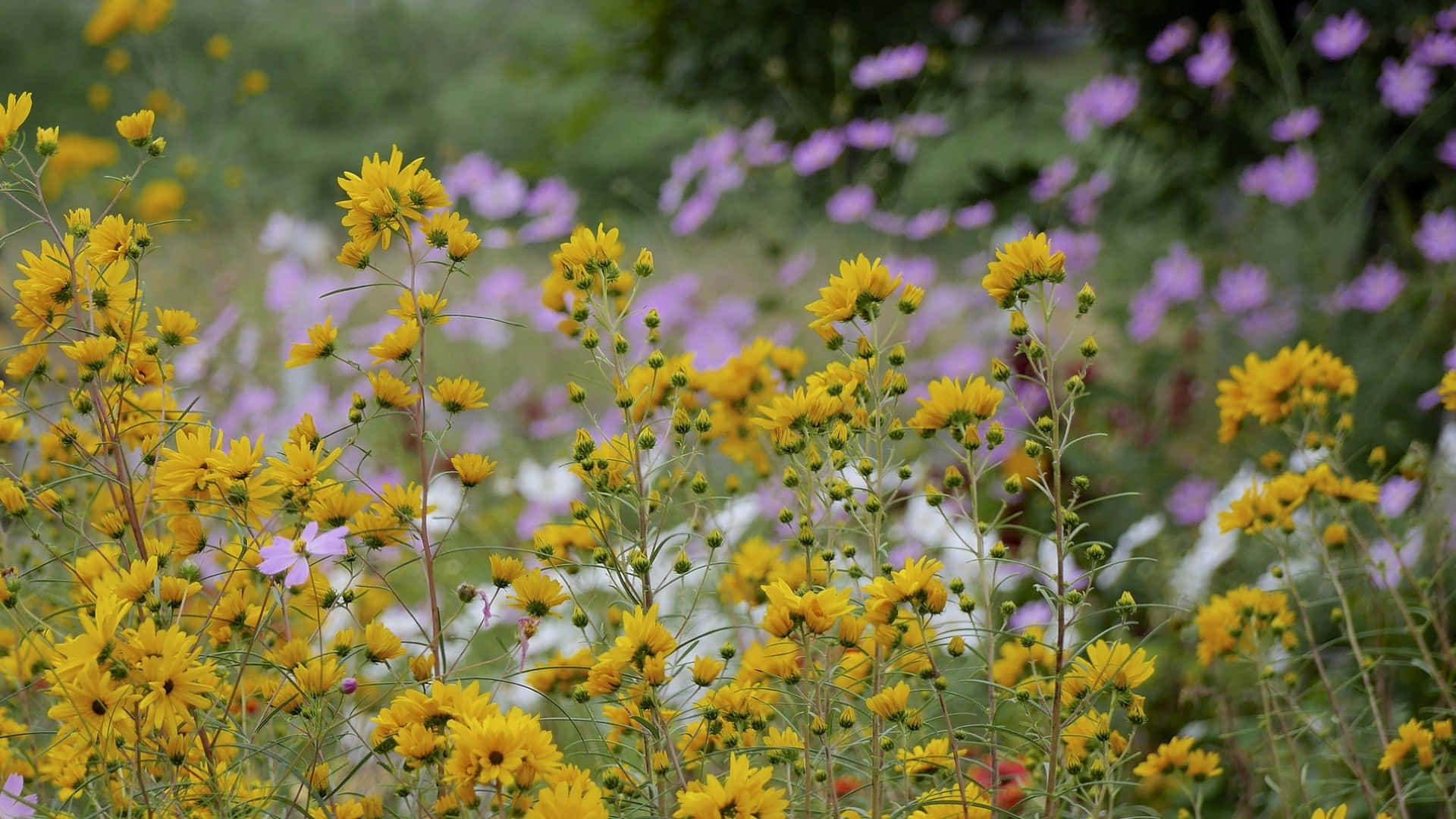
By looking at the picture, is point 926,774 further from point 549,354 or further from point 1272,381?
point 549,354

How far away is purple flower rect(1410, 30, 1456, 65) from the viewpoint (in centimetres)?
269

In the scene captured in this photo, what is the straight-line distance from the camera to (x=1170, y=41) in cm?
311

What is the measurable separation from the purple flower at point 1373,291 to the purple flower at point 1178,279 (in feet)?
1.09

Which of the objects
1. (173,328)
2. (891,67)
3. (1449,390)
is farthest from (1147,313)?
(173,328)

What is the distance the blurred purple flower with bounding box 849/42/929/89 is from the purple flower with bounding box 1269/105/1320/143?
899 mm

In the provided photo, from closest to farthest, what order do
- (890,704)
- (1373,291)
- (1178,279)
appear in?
(890,704) → (1373,291) → (1178,279)

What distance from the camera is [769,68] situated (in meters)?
3.42

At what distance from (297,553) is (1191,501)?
239 cm

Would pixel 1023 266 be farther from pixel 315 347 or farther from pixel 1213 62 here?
pixel 1213 62

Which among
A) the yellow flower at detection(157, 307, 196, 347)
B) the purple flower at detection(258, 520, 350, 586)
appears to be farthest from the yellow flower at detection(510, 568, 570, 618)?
the yellow flower at detection(157, 307, 196, 347)

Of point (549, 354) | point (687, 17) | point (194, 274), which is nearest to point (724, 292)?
point (549, 354)

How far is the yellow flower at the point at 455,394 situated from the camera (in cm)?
104

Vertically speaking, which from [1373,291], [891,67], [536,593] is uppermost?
[891,67]

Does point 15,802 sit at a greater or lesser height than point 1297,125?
lesser
